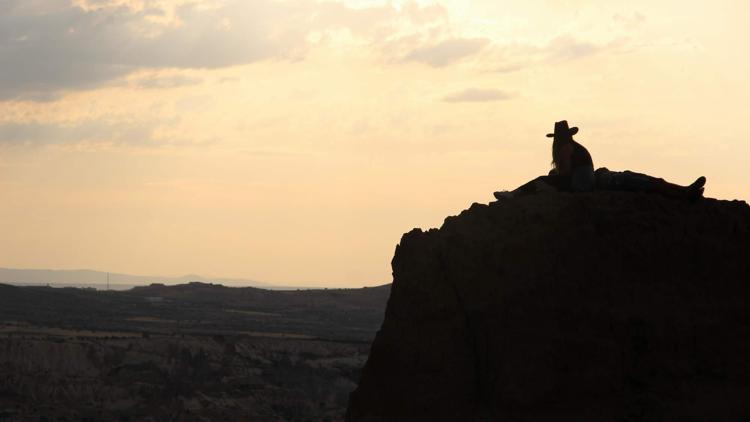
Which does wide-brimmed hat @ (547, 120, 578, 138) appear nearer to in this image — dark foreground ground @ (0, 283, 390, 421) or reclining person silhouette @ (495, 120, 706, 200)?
reclining person silhouette @ (495, 120, 706, 200)

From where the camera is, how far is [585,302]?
11852 mm

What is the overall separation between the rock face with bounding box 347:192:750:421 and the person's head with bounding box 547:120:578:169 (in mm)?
837

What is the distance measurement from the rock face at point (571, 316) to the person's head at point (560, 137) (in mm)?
837

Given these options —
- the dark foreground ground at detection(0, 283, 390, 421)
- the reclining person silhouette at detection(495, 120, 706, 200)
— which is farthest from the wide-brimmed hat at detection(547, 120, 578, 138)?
the dark foreground ground at detection(0, 283, 390, 421)

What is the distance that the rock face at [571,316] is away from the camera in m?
11.6

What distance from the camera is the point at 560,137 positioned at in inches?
523

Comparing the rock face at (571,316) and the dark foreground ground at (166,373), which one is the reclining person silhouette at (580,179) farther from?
the dark foreground ground at (166,373)

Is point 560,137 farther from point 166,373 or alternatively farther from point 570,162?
point 166,373

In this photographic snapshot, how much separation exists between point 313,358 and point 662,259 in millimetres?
55332

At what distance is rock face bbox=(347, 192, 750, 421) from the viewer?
11.6 meters

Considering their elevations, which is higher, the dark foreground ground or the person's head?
the person's head

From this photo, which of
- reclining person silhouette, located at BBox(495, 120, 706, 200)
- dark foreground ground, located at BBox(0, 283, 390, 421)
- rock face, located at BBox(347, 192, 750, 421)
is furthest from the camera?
dark foreground ground, located at BBox(0, 283, 390, 421)

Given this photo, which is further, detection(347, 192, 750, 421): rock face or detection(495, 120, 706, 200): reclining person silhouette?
detection(495, 120, 706, 200): reclining person silhouette

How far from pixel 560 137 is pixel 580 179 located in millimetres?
524
